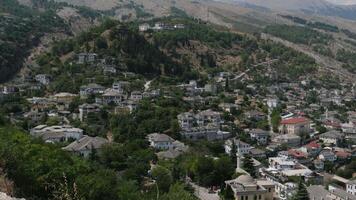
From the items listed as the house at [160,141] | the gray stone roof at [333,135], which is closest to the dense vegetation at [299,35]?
the gray stone roof at [333,135]

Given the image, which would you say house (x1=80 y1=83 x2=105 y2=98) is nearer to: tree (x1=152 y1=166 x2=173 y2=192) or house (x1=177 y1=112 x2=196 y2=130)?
house (x1=177 y1=112 x2=196 y2=130)

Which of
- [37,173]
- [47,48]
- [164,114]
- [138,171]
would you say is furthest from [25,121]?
[47,48]

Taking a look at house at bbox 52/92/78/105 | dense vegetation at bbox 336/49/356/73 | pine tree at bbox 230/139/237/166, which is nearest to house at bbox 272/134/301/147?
pine tree at bbox 230/139/237/166

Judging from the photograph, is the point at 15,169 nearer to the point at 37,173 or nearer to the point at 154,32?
the point at 37,173

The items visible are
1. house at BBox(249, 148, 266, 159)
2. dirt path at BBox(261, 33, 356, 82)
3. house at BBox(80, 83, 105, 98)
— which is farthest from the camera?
dirt path at BBox(261, 33, 356, 82)

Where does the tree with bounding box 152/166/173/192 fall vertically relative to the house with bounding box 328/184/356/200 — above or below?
above

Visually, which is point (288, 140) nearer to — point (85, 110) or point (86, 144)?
point (85, 110)

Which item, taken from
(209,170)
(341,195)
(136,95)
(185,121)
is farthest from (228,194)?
(136,95)
